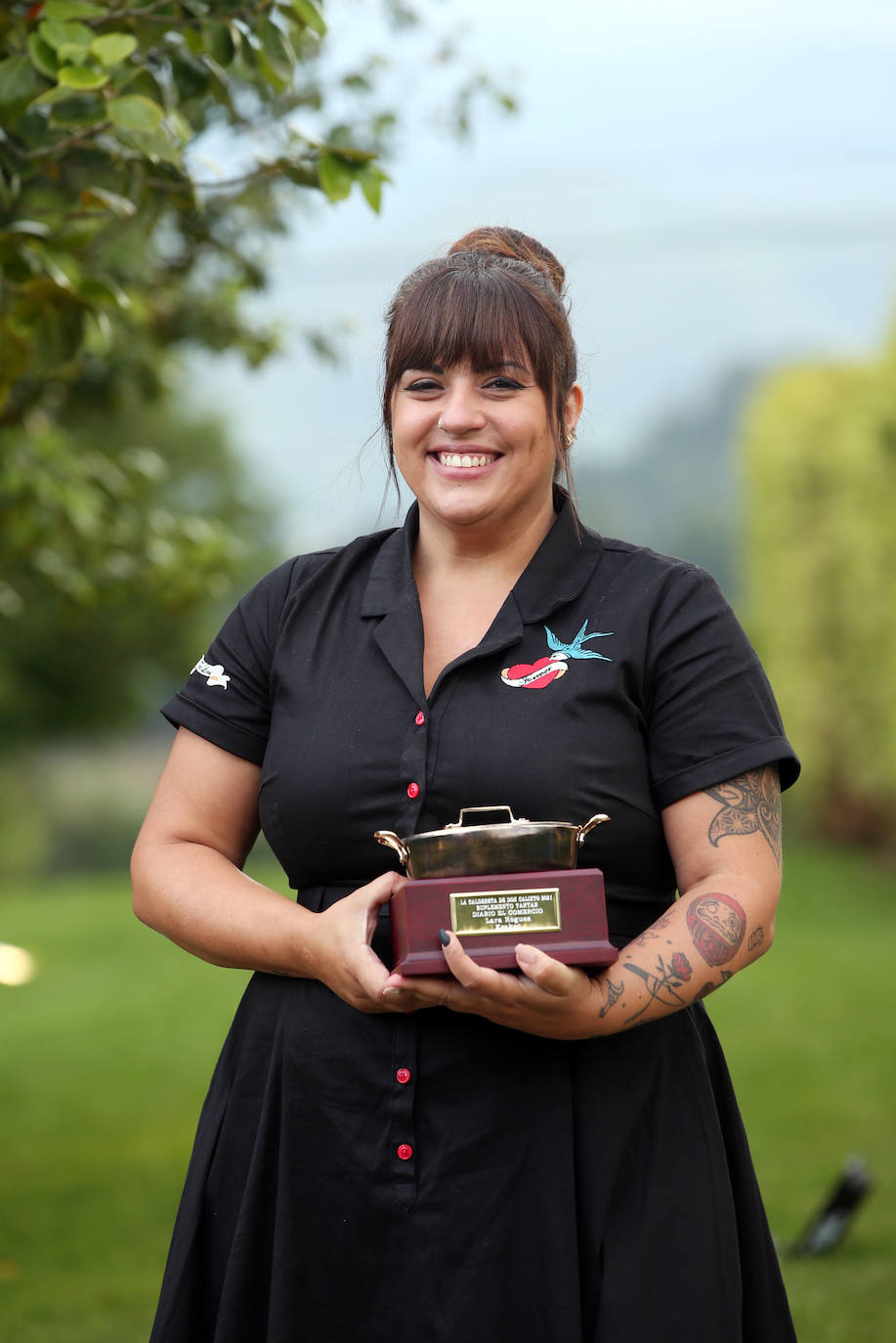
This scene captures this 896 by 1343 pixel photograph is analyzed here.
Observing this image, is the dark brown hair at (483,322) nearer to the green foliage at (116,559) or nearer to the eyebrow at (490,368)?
the eyebrow at (490,368)

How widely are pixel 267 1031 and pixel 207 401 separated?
26023mm

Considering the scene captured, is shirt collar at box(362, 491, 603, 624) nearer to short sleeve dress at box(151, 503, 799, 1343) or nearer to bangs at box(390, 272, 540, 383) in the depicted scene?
short sleeve dress at box(151, 503, 799, 1343)

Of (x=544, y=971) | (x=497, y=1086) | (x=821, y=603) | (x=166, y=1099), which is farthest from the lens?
(x=821, y=603)

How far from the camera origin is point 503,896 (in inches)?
67.2

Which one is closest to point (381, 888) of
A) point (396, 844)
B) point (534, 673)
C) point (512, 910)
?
point (396, 844)

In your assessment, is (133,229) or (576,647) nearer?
(576,647)

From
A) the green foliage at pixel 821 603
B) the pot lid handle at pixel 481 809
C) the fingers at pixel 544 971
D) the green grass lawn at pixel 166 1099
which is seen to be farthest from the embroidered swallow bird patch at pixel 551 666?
the green foliage at pixel 821 603

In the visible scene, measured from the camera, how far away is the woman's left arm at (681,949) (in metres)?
1.66

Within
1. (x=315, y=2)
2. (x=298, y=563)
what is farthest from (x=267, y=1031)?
(x=315, y=2)

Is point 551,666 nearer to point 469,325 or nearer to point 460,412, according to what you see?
point 460,412

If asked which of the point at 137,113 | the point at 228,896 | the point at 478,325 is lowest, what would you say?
the point at 228,896

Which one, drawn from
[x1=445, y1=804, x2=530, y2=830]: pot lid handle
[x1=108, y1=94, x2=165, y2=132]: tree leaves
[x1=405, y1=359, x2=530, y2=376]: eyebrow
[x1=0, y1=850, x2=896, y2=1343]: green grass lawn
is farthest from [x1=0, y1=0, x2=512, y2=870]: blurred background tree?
[x1=0, y1=850, x2=896, y2=1343]: green grass lawn

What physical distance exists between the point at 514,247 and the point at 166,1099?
636cm

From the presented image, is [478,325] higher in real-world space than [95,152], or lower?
lower
